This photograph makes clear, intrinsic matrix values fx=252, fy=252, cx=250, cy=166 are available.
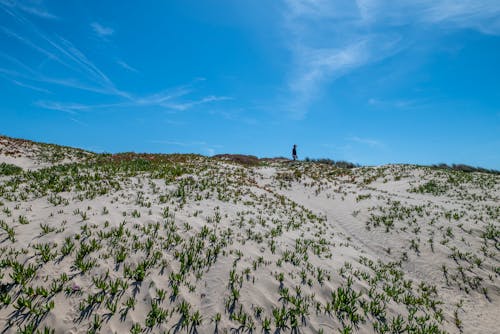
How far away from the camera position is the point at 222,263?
800 cm

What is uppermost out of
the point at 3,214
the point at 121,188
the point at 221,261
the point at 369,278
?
the point at 121,188

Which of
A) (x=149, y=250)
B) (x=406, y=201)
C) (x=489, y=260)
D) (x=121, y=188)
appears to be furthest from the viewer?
(x=406, y=201)

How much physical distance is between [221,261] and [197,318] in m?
2.40

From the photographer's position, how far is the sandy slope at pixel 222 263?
230 inches

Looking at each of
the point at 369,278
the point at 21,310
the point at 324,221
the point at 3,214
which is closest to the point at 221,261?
the point at 21,310

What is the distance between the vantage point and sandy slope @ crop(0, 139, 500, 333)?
19.2ft

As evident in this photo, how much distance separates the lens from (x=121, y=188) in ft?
46.4

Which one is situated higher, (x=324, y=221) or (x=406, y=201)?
(x=406, y=201)

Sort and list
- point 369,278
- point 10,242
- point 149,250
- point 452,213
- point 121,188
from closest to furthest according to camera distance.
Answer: point 10,242, point 149,250, point 369,278, point 121,188, point 452,213

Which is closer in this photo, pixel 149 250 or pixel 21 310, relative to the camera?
pixel 21 310

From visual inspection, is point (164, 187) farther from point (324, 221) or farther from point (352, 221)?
point (352, 221)

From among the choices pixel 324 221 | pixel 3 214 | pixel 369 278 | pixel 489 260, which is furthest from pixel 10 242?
pixel 489 260

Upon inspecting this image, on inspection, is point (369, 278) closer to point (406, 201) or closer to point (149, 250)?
point (149, 250)

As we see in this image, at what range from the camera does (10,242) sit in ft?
24.5
